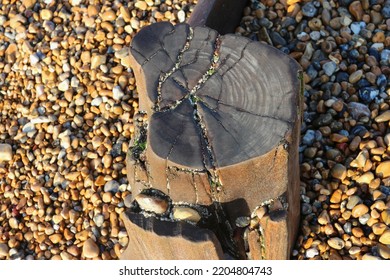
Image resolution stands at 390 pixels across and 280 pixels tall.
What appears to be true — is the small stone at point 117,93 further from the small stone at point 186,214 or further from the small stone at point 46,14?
the small stone at point 186,214

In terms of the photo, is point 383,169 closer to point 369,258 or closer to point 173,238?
point 369,258

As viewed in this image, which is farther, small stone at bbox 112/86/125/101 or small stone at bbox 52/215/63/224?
small stone at bbox 112/86/125/101

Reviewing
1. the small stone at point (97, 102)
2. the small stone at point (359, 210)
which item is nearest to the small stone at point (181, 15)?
the small stone at point (97, 102)

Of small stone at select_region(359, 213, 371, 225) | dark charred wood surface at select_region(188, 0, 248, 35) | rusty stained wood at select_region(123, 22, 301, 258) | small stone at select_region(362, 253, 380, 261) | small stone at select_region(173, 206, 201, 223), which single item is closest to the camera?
rusty stained wood at select_region(123, 22, 301, 258)

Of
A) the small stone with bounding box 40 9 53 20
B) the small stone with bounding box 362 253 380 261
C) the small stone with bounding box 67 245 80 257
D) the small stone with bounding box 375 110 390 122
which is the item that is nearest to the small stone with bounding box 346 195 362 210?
the small stone with bounding box 362 253 380 261

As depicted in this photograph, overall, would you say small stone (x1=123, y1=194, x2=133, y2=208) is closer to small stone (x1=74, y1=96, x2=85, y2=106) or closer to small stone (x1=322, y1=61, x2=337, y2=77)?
small stone (x1=74, y1=96, x2=85, y2=106)

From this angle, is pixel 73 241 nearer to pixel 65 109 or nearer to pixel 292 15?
pixel 65 109

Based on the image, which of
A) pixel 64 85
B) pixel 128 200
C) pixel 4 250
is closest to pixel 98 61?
pixel 64 85

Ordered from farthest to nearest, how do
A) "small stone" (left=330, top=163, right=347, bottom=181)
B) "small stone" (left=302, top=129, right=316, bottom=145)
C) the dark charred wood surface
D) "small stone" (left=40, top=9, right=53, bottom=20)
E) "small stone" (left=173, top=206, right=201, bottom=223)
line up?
"small stone" (left=40, top=9, right=53, bottom=20)
the dark charred wood surface
"small stone" (left=302, top=129, right=316, bottom=145)
"small stone" (left=330, top=163, right=347, bottom=181)
"small stone" (left=173, top=206, right=201, bottom=223)
